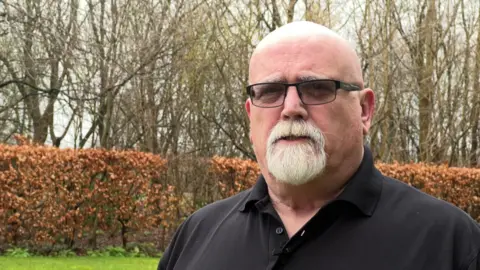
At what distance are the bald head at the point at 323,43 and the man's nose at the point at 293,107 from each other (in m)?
0.14

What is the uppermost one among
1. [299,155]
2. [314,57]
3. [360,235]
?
[314,57]

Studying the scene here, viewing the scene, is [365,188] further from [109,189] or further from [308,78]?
[109,189]

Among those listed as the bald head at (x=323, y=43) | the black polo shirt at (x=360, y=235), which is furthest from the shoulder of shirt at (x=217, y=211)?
the bald head at (x=323, y=43)

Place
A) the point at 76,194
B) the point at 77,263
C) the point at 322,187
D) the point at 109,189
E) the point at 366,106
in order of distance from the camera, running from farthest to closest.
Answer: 1. the point at 109,189
2. the point at 76,194
3. the point at 77,263
4. the point at 366,106
5. the point at 322,187

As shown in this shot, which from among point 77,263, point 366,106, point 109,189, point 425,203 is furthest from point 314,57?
point 109,189

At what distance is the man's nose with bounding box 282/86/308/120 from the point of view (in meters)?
2.00

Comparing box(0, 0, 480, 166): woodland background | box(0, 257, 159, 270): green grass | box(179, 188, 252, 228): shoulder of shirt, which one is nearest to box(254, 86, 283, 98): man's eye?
box(179, 188, 252, 228): shoulder of shirt

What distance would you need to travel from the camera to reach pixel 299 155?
2.00 meters

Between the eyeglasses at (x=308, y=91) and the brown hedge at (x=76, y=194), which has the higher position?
the eyeglasses at (x=308, y=91)

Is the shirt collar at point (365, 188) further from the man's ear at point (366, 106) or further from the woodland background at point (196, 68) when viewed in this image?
the woodland background at point (196, 68)

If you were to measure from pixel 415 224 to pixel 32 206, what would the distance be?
9.02 meters

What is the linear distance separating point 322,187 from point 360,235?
8.1 inches

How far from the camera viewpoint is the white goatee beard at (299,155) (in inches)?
78.3

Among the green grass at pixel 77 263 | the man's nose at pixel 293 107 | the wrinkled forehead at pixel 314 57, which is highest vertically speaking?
the wrinkled forehead at pixel 314 57
